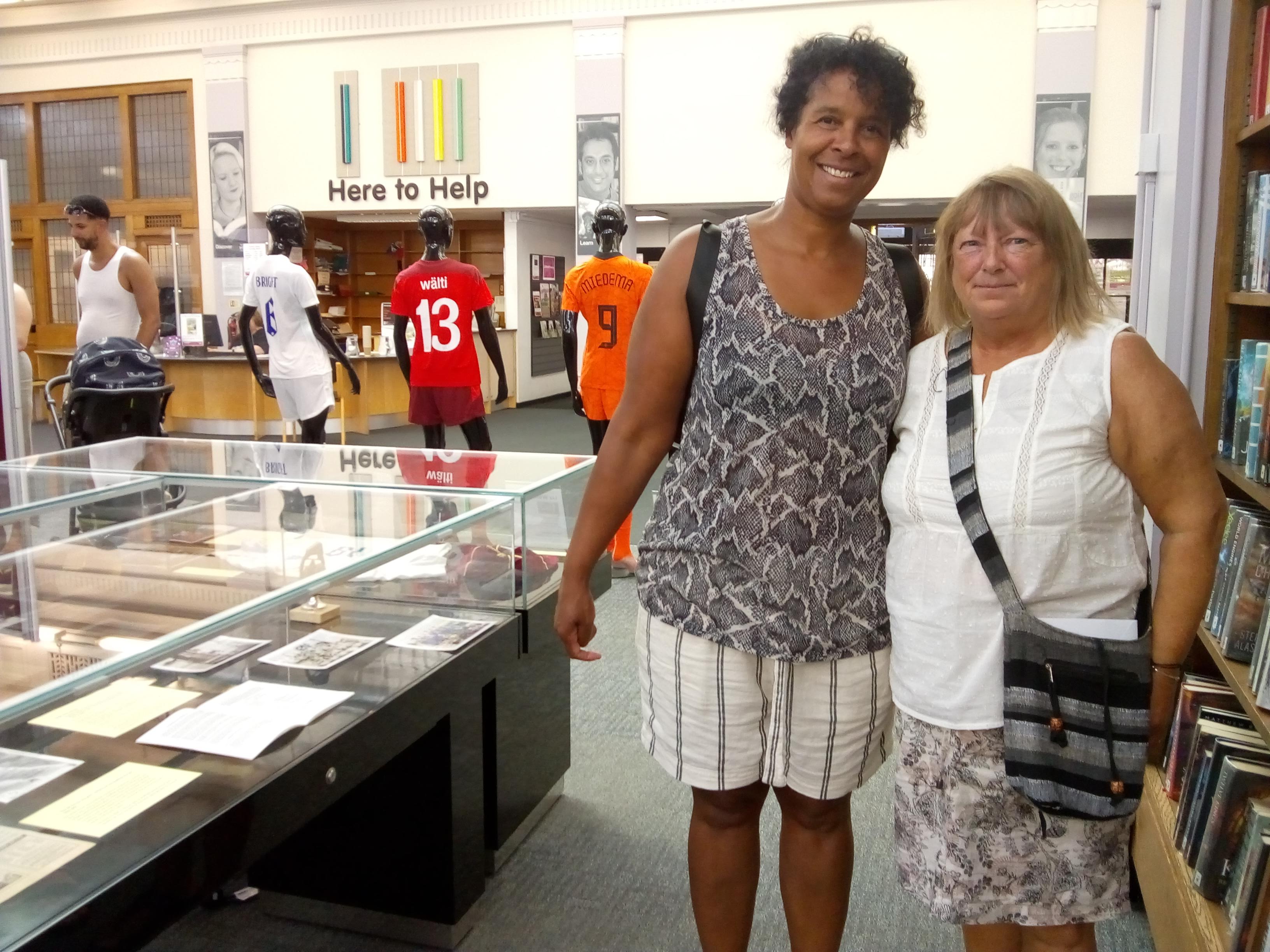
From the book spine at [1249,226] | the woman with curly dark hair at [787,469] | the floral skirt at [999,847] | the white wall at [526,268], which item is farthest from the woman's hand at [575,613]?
the white wall at [526,268]

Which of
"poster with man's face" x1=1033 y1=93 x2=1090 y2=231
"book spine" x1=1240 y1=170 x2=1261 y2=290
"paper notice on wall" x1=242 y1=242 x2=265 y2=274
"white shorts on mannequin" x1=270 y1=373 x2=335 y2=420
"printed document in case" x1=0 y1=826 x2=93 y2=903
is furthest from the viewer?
"paper notice on wall" x1=242 y1=242 x2=265 y2=274

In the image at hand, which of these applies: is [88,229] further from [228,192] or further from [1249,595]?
[228,192]

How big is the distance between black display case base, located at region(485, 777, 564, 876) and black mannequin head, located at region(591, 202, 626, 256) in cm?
304

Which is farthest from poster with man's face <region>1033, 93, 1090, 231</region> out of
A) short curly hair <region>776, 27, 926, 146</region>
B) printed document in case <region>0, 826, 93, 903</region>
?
printed document in case <region>0, 826, 93, 903</region>

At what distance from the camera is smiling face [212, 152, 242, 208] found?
12.8 m

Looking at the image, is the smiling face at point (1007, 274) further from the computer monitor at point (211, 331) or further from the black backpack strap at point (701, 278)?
the computer monitor at point (211, 331)

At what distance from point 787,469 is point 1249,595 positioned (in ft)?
3.03

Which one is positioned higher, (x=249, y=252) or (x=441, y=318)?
(x=249, y=252)

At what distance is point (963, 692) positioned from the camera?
1.40 metres

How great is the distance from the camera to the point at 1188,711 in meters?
2.06

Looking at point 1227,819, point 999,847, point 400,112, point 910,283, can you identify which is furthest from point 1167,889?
point 400,112

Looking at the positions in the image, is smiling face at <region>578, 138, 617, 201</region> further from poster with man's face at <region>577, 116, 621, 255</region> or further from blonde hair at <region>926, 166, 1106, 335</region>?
blonde hair at <region>926, 166, 1106, 335</region>

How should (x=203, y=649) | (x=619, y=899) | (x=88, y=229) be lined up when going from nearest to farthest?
1. (x=203, y=649)
2. (x=619, y=899)
3. (x=88, y=229)

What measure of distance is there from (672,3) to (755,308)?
11008mm
